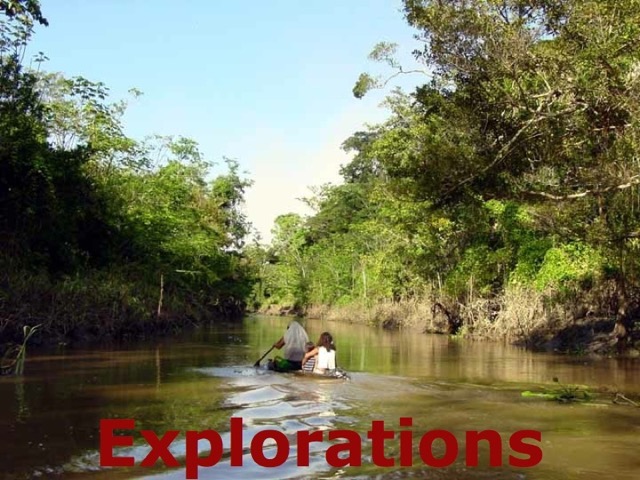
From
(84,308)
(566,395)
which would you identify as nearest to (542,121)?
(566,395)


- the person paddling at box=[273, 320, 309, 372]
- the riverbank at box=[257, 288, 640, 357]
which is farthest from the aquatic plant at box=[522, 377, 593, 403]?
the riverbank at box=[257, 288, 640, 357]

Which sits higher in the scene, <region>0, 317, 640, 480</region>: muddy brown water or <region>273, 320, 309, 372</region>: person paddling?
<region>273, 320, 309, 372</region>: person paddling

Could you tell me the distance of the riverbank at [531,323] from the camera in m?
20.0

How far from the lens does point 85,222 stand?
82.9 feet

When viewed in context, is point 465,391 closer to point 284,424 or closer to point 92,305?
point 284,424

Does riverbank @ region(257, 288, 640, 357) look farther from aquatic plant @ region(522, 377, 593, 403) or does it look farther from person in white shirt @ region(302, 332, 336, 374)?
person in white shirt @ region(302, 332, 336, 374)

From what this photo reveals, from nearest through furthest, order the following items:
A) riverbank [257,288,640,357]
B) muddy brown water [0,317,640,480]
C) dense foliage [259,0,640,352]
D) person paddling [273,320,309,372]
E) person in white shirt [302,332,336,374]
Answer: muddy brown water [0,317,640,480] → dense foliage [259,0,640,352] → person in white shirt [302,332,336,374] → person paddling [273,320,309,372] → riverbank [257,288,640,357]

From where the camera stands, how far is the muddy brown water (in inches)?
266

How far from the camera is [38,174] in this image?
19.8 meters

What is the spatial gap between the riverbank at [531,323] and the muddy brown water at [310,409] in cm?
198

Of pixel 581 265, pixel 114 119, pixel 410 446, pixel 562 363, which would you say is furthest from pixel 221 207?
pixel 410 446

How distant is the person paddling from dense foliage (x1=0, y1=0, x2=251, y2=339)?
709 centimetres

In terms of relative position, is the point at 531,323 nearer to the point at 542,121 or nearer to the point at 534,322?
the point at 534,322

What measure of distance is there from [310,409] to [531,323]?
14.5 m
